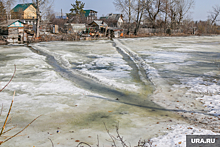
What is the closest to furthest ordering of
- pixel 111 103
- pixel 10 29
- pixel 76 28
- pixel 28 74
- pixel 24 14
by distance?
pixel 111 103 → pixel 28 74 → pixel 10 29 → pixel 76 28 → pixel 24 14

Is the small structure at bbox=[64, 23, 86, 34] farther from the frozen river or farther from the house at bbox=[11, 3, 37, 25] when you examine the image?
the frozen river

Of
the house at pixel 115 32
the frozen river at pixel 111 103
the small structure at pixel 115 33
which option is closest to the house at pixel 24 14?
the house at pixel 115 32

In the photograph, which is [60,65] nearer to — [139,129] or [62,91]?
[62,91]

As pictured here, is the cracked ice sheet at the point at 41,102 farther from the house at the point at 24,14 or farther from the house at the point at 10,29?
the house at the point at 24,14

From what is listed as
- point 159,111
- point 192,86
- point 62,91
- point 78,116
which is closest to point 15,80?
point 62,91

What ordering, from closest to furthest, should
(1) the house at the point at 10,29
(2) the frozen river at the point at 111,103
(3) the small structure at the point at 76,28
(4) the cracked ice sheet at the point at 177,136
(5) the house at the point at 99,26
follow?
(4) the cracked ice sheet at the point at 177,136
(2) the frozen river at the point at 111,103
(1) the house at the point at 10,29
(3) the small structure at the point at 76,28
(5) the house at the point at 99,26

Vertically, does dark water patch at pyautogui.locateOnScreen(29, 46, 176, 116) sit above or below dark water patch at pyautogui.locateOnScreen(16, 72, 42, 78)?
below

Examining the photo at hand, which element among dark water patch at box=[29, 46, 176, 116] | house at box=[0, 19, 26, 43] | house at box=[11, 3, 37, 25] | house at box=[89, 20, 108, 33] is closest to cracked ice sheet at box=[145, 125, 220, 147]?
dark water patch at box=[29, 46, 176, 116]

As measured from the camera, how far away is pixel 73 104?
6.01m

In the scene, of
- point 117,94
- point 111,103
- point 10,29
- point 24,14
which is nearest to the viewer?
point 111,103

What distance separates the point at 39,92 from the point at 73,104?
1760 mm

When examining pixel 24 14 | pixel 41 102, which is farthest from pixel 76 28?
pixel 41 102

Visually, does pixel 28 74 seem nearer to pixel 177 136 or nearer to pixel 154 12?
pixel 177 136

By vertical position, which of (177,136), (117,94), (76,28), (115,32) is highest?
(76,28)
